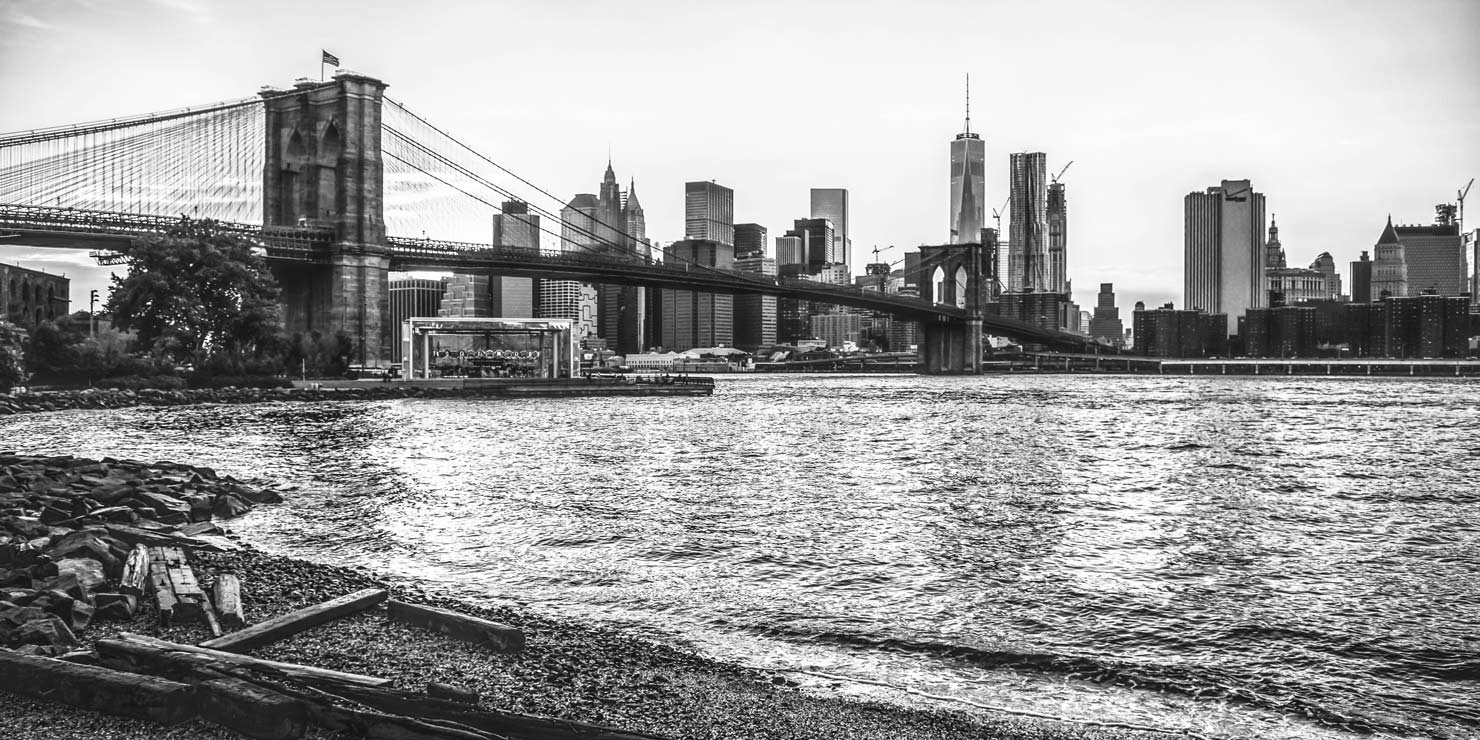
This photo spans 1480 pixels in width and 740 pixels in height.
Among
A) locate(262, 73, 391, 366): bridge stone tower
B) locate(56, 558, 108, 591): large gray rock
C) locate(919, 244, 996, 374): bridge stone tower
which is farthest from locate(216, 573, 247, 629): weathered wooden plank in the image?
locate(919, 244, 996, 374): bridge stone tower

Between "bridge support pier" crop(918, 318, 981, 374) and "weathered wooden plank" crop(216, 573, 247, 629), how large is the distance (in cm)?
12149

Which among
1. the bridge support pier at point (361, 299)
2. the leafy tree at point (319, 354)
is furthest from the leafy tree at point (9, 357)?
the bridge support pier at point (361, 299)

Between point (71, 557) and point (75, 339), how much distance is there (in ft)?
161

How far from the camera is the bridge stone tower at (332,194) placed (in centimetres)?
6662

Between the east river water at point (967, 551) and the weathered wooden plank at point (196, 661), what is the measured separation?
308cm

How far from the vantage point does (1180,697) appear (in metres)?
7.08

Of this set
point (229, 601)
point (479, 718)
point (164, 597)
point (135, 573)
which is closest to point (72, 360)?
point (135, 573)

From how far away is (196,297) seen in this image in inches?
2005

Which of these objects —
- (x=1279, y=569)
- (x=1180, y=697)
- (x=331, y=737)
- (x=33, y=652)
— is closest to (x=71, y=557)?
(x=33, y=652)

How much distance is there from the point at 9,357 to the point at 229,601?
1639 inches

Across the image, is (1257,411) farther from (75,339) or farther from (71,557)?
(75,339)

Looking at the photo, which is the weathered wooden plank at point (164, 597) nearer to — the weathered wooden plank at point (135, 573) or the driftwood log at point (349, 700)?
the weathered wooden plank at point (135, 573)

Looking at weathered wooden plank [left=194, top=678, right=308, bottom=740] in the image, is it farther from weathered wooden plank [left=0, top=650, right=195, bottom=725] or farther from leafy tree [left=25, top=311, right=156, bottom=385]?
leafy tree [left=25, top=311, right=156, bottom=385]

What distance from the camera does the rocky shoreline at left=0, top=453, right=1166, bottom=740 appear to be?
5.97 m
